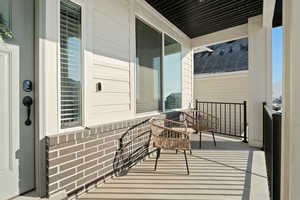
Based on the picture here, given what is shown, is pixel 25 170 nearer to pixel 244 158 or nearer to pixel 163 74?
pixel 163 74

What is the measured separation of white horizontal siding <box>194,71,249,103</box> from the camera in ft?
24.4

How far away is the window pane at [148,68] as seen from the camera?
3.22 m

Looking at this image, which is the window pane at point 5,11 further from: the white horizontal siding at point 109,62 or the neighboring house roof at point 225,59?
the neighboring house roof at point 225,59

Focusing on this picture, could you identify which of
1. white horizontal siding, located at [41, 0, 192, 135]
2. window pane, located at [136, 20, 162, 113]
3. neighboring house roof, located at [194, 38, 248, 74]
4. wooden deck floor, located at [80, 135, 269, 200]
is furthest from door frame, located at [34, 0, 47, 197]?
neighboring house roof, located at [194, 38, 248, 74]

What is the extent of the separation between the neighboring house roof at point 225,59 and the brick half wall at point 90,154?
6.53 m

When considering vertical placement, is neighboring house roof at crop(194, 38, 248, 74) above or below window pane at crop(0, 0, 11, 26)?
above

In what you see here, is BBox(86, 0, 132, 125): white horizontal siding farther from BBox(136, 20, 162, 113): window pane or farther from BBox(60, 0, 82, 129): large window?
BBox(136, 20, 162, 113): window pane

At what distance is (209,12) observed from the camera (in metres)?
3.70

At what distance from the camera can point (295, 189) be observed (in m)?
0.59

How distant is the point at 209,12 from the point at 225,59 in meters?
5.87

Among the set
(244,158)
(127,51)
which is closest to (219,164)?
(244,158)

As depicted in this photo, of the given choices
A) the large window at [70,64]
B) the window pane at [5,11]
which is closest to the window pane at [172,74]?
the large window at [70,64]

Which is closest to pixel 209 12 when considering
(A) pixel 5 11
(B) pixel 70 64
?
(B) pixel 70 64

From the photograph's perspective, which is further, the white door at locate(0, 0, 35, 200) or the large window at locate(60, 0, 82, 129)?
the large window at locate(60, 0, 82, 129)
